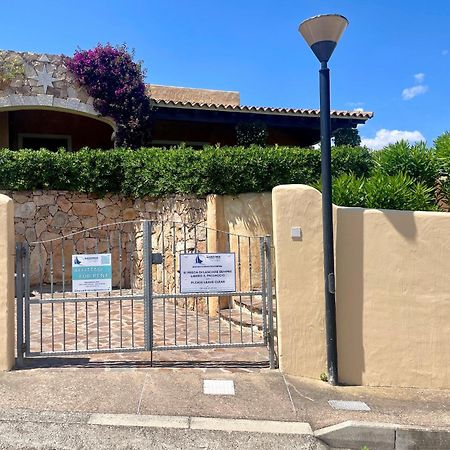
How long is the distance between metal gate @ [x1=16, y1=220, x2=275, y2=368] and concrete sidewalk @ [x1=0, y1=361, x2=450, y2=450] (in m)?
0.33

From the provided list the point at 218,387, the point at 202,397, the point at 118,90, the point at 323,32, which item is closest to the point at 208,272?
the point at 218,387

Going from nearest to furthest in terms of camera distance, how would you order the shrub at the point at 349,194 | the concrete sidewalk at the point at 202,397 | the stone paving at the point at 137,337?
the concrete sidewalk at the point at 202,397 → the stone paving at the point at 137,337 → the shrub at the point at 349,194

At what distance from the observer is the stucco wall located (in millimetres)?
4918

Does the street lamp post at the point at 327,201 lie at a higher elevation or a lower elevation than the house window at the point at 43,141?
lower

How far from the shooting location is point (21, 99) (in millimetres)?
11289

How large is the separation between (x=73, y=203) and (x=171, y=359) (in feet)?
20.2

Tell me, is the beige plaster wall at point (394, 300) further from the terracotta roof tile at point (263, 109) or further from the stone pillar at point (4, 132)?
the stone pillar at point (4, 132)

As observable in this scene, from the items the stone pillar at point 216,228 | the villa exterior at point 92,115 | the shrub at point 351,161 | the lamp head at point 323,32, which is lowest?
the stone pillar at point 216,228

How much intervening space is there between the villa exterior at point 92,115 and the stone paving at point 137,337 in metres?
5.99

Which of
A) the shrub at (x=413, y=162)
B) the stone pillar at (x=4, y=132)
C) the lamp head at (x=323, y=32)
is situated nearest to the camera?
the lamp head at (x=323, y=32)

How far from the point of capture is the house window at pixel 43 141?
13445 millimetres

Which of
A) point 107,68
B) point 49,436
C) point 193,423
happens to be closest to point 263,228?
point 193,423

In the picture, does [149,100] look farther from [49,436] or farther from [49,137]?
[49,436]

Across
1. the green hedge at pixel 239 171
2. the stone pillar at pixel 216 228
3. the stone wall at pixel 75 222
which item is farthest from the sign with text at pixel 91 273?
the stone wall at pixel 75 222
